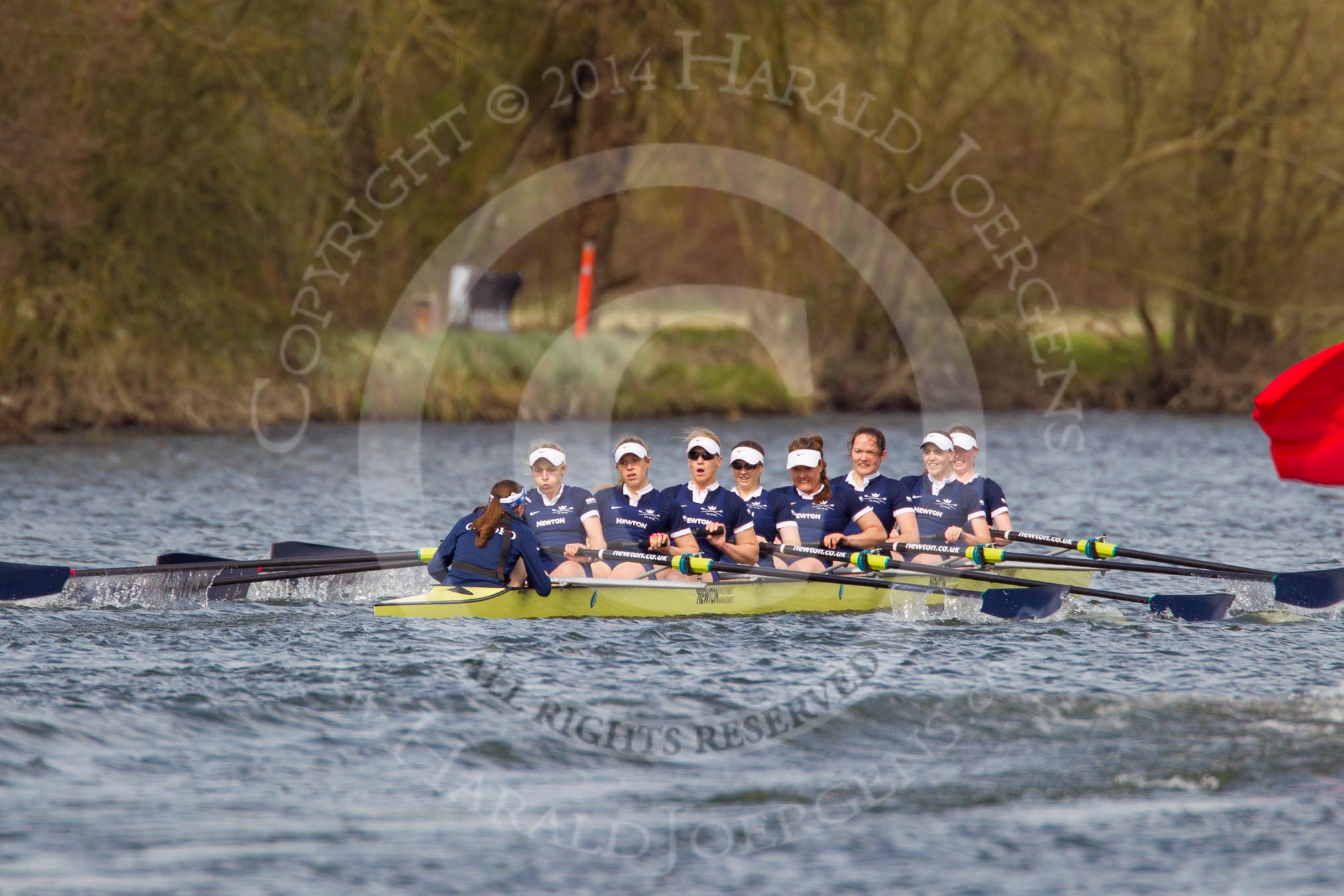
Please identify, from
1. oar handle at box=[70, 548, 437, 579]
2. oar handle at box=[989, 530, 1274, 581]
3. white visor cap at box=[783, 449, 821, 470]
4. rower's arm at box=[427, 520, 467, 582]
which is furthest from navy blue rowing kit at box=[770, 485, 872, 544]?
oar handle at box=[70, 548, 437, 579]

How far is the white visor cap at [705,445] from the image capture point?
1277 centimetres

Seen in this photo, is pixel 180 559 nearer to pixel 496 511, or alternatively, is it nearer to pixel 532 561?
pixel 496 511

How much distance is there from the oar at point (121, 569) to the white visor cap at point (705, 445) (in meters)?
2.22

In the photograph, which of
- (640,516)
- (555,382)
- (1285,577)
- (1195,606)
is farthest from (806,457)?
(555,382)

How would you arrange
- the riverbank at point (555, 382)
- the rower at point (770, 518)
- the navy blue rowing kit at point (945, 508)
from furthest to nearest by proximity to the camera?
1. the riverbank at point (555, 382)
2. the navy blue rowing kit at point (945, 508)
3. the rower at point (770, 518)

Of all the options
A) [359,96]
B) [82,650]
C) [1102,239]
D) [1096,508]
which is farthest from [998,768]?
[1102,239]

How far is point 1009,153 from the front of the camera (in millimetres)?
28797

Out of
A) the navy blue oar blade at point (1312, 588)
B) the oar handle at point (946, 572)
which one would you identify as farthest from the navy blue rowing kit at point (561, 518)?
the navy blue oar blade at point (1312, 588)

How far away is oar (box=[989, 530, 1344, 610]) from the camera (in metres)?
12.8

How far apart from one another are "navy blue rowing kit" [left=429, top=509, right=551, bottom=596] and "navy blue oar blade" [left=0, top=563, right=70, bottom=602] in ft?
9.95

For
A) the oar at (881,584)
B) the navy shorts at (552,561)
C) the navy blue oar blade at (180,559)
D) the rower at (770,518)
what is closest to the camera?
the oar at (881,584)

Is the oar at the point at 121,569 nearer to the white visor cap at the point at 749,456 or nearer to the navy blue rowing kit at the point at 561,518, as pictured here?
the navy blue rowing kit at the point at 561,518

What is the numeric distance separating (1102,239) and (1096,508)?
11.1 meters

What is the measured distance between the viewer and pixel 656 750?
9.09m
